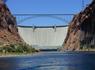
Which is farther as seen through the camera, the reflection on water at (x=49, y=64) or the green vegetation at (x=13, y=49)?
the green vegetation at (x=13, y=49)

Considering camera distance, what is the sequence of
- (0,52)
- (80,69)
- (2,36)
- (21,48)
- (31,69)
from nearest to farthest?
(80,69)
(31,69)
(0,52)
(21,48)
(2,36)

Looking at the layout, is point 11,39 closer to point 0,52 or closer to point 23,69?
point 0,52

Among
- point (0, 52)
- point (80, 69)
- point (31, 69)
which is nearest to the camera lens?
point (80, 69)

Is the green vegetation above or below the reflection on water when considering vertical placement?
above

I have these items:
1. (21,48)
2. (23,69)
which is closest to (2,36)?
(21,48)

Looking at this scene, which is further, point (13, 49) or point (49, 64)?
point (13, 49)

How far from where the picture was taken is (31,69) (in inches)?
2758

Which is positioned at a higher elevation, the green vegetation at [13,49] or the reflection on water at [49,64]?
the green vegetation at [13,49]

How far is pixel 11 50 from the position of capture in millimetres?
158250

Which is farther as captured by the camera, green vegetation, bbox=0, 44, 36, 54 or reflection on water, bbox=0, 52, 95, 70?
green vegetation, bbox=0, 44, 36, 54

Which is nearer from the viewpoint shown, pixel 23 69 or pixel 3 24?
pixel 23 69

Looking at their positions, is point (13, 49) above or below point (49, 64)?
above

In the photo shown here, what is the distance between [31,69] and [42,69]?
1.88 meters

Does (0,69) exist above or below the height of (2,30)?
below
